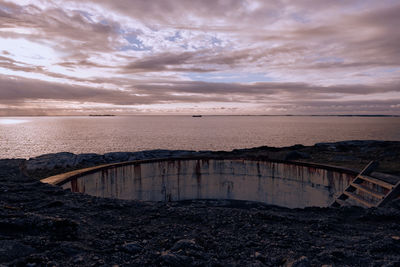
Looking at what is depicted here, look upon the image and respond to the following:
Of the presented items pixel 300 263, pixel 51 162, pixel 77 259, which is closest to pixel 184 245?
pixel 77 259

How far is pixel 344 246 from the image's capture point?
21.6 ft

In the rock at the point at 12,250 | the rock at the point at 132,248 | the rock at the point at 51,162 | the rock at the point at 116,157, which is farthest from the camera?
the rock at the point at 116,157

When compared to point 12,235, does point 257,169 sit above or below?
below

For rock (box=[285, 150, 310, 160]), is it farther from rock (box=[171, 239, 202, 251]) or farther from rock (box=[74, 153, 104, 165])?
rock (box=[171, 239, 202, 251])

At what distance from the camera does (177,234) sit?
24.0ft

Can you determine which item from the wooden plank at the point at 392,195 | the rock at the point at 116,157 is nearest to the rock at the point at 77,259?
the wooden plank at the point at 392,195

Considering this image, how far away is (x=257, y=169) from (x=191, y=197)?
6.71 m

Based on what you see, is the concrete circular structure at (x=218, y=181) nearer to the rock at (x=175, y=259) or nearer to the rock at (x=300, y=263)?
the rock at (x=175, y=259)

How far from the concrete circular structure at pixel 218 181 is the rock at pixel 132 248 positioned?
11.8m

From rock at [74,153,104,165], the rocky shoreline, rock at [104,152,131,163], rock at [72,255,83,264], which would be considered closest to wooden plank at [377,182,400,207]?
the rocky shoreline

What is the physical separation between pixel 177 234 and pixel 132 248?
153cm

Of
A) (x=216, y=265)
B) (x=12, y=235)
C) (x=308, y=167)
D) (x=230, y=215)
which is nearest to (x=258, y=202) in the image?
(x=308, y=167)

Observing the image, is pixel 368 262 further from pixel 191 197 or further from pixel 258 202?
pixel 191 197

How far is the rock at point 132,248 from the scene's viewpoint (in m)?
6.12
